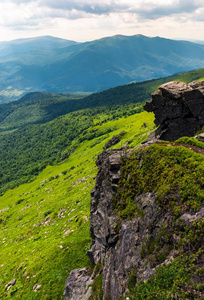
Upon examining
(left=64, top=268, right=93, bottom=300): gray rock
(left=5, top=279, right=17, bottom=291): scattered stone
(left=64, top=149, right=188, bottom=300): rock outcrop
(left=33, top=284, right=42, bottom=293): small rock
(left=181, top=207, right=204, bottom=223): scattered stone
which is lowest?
(left=5, top=279, right=17, bottom=291): scattered stone

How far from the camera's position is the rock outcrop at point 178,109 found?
3234 centimetres

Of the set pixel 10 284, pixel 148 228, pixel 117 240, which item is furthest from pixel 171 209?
pixel 10 284

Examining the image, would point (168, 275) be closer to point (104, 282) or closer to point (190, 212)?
point (190, 212)

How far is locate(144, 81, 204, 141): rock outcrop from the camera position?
3234 centimetres

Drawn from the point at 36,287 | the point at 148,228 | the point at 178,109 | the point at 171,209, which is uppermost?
the point at 178,109

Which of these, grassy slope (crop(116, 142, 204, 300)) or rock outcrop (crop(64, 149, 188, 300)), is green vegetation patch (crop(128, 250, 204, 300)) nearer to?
grassy slope (crop(116, 142, 204, 300))

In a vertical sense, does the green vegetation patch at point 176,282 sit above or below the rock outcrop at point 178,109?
below

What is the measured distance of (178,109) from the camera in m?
34.7

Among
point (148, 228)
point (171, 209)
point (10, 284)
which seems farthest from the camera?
point (10, 284)

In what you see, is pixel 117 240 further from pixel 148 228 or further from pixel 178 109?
pixel 178 109

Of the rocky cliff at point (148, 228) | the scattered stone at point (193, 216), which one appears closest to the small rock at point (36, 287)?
the rocky cliff at point (148, 228)

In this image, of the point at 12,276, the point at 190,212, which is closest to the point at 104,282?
the point at 190,212

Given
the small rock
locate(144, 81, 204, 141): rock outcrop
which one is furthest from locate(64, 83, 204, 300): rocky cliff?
locate(144, 81, 204, 141): rock outcrop

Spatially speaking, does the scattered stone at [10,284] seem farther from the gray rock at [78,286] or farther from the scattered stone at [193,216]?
the scattered stone at [193,216]
